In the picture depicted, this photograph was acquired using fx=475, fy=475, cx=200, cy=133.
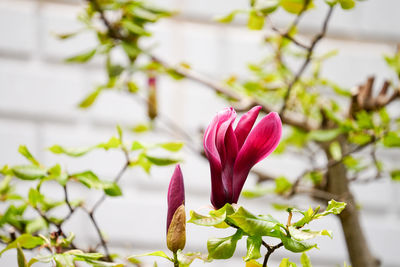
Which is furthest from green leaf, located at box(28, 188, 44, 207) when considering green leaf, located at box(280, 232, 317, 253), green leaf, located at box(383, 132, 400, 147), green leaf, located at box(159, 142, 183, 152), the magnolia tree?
green leaf, located at box(383, 132, 400, 147)

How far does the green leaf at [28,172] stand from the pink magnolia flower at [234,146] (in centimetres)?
15

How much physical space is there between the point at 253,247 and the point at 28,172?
20cm

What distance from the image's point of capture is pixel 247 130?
10.1 inches

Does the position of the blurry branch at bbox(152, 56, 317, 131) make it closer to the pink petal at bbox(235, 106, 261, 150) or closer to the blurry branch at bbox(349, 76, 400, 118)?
the blurry branch at bbox(349, 76, 400, 118)

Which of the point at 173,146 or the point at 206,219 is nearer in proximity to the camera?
the point at 206,219

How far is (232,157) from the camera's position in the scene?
259 mm

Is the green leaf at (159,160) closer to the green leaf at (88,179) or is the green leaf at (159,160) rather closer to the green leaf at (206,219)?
the green leaf at (88,179)

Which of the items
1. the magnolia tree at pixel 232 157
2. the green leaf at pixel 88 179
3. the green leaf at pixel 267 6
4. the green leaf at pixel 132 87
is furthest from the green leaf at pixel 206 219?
the green leaf at pixel 132 87

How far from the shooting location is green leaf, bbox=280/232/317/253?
0.75 feet

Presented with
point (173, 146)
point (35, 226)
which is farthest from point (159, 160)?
point (35, 226)

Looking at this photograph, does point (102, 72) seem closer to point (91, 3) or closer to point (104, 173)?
point (104, 173)

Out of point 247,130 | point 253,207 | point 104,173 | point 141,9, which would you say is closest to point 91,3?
point 141,9

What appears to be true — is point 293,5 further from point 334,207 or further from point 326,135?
point 334,207

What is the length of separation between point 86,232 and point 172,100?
1.14 feet
